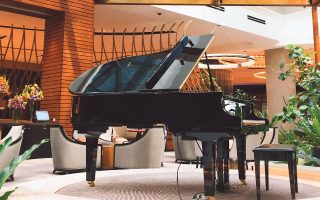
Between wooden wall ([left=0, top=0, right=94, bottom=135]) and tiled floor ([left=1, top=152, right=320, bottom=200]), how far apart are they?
2.54m

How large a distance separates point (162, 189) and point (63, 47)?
4933 mm

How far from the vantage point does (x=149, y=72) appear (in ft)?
12.2

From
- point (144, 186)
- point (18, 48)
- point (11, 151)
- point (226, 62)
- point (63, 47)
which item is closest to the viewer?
point (144, 186)

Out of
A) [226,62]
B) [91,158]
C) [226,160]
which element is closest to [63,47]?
[91,158]

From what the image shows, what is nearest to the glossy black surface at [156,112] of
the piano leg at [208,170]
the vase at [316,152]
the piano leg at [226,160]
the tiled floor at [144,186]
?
the piano leg at [208,170]

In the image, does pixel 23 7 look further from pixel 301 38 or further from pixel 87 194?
pixel 301 38

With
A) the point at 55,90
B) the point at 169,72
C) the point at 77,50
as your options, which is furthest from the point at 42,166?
the point at 169,72

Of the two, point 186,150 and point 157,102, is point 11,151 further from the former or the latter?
point 186,150

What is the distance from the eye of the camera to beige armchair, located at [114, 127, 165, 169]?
5.67m

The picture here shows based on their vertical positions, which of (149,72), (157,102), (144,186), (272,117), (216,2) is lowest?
(144,186)

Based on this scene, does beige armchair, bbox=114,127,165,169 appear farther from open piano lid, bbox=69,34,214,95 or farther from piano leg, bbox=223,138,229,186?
piano leg, bbox=223,138,229,186

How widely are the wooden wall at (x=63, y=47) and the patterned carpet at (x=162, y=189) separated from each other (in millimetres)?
3471

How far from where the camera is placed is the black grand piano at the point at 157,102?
2.97 metres

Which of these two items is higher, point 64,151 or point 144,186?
point 64,151
